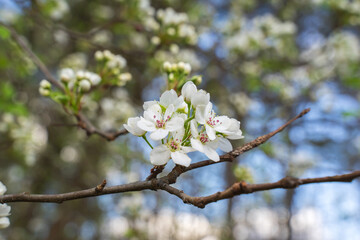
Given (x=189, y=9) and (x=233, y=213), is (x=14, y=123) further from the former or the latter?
(x=233, y=213)

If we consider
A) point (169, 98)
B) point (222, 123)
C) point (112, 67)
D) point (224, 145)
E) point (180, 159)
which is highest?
point (112, 67)

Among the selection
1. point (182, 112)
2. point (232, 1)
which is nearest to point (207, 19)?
point (232, 1)

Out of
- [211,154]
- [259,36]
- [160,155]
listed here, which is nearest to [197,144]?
[211,154]

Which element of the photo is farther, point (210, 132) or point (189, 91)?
point (189, 91)

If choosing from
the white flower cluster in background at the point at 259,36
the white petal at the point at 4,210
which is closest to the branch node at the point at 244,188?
the white petal at the point at 4,210

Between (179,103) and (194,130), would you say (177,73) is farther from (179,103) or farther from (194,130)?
(194,130)

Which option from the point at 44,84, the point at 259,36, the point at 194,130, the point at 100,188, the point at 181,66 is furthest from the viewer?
the point at 259,36

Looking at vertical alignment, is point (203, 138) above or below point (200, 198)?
above
